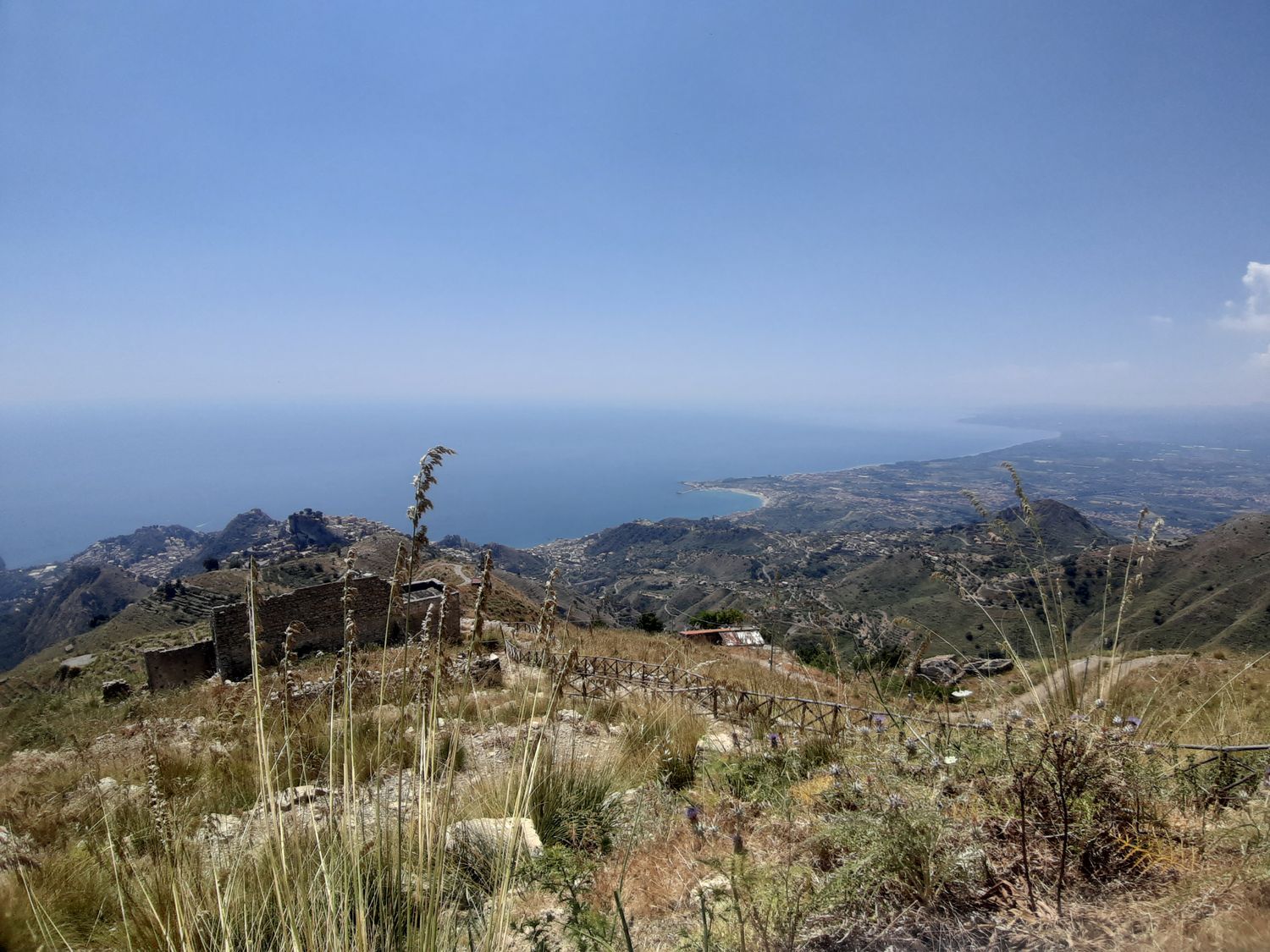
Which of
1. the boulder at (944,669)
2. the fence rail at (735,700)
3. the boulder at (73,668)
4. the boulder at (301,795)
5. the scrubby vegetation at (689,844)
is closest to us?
the scrubby vegetation at (689,844)

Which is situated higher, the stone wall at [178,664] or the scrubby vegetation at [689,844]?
the scrubby vegetation at [689,844]

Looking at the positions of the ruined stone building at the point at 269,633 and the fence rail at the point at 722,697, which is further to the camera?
the ruined stone building at the point at 269,633

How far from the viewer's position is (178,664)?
14438 mm

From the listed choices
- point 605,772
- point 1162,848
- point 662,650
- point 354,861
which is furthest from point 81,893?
point 662,650

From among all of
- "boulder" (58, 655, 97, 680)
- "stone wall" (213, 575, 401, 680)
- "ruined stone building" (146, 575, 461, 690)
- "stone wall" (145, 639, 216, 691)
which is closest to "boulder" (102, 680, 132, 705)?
"ruined stone building" (146, 575, 461, 690)

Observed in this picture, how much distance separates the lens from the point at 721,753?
13.6ft

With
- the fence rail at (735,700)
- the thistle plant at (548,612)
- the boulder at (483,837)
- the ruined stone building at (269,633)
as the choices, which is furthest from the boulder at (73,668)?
the thistle plant at (548,612)

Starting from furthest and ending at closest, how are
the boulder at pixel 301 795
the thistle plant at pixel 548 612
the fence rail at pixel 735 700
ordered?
the fence rail at pixel 735 700
the boulder at pixel 301 795
the thistle plant at pixel 548 612

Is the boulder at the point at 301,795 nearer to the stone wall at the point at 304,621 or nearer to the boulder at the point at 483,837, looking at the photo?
the boulder at the point at 483,837

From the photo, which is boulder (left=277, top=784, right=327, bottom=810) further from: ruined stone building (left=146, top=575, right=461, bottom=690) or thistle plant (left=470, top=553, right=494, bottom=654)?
ruined stone building (left=146, top=575, right=461, bottom=690)

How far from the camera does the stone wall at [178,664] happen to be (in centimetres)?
1428

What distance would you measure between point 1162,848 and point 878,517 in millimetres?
148247

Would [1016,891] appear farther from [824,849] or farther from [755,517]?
[755,517]

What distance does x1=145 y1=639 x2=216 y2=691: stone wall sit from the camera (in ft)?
46.9
